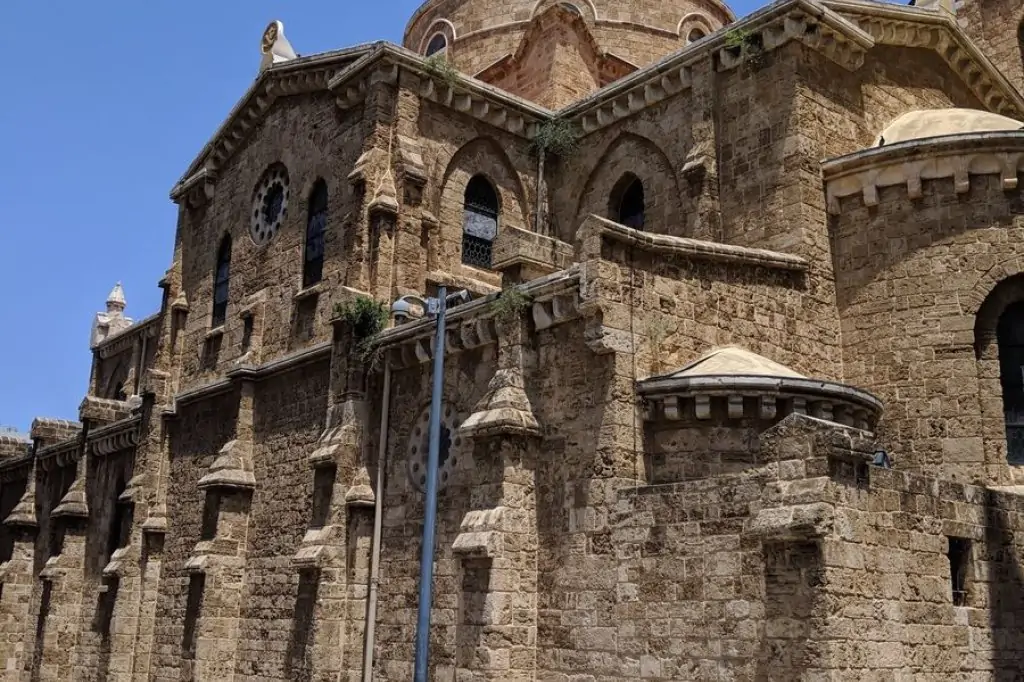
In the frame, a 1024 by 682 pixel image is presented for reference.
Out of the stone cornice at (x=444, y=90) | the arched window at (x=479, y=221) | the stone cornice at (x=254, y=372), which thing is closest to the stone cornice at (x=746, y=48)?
the stone cornice at (x=444, y=90)

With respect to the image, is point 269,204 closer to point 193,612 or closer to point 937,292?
point 193,612

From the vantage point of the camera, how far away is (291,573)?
59.1 ft

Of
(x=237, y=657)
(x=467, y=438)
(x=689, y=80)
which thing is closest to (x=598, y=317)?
(x=467, y=438)

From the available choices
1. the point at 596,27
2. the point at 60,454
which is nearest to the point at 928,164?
the point at 596,27

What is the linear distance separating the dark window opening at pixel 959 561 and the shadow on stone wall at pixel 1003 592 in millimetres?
276

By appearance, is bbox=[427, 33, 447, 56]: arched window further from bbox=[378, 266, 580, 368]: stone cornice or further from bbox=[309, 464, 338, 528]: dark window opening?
bbox=[309, 464, 338, 528]: dark window opening

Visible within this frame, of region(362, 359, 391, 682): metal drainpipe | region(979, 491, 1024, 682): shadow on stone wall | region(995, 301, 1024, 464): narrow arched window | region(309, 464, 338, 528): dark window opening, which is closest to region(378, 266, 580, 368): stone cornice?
region(362, 359, 391, 682): metal drainpipe

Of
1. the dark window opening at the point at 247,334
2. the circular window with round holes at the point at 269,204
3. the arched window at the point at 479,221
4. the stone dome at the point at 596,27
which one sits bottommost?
the dark window opening at the point at 247,334

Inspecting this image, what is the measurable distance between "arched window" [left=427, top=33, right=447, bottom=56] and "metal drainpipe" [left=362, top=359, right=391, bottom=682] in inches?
607

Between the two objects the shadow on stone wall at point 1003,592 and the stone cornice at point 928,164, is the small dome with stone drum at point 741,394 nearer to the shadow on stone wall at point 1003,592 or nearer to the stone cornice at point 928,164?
the shadow on stone wall at point 1003,592

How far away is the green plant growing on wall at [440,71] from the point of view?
63.6 ft

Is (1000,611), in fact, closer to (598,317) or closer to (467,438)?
(598,317)

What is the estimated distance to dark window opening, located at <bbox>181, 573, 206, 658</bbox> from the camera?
19266mm

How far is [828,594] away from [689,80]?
37.2 feet
